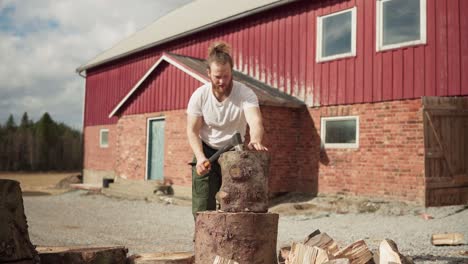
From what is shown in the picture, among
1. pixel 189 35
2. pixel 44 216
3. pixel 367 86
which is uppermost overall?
pixel 189 35

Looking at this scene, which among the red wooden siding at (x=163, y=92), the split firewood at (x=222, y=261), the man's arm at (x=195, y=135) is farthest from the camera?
the red wooden siding at (x=163, y=92)

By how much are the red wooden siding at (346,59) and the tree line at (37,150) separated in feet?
80.5

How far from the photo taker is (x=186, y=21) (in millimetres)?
18609

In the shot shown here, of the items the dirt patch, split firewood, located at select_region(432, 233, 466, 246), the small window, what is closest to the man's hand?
split firewood, located at select_region(432, 233, 466, 246)

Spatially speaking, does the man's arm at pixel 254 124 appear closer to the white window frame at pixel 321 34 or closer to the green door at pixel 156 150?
the white window frame at pixel 321 34

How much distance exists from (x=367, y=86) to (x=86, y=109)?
1675 cm

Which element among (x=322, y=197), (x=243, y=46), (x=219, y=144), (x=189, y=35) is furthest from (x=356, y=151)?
(x=189, y=35)

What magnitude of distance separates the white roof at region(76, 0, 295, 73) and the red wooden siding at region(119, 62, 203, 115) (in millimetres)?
2302

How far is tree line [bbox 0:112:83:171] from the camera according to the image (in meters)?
34.8

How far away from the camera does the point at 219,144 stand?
3971 mm

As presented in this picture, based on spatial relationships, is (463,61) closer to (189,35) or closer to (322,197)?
(322,197)

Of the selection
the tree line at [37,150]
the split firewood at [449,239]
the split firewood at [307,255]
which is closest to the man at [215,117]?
the split firewood at [307,255]

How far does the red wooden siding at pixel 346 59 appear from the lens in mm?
9211

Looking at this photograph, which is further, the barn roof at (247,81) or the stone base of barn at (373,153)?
the barn roof at (247,81)
